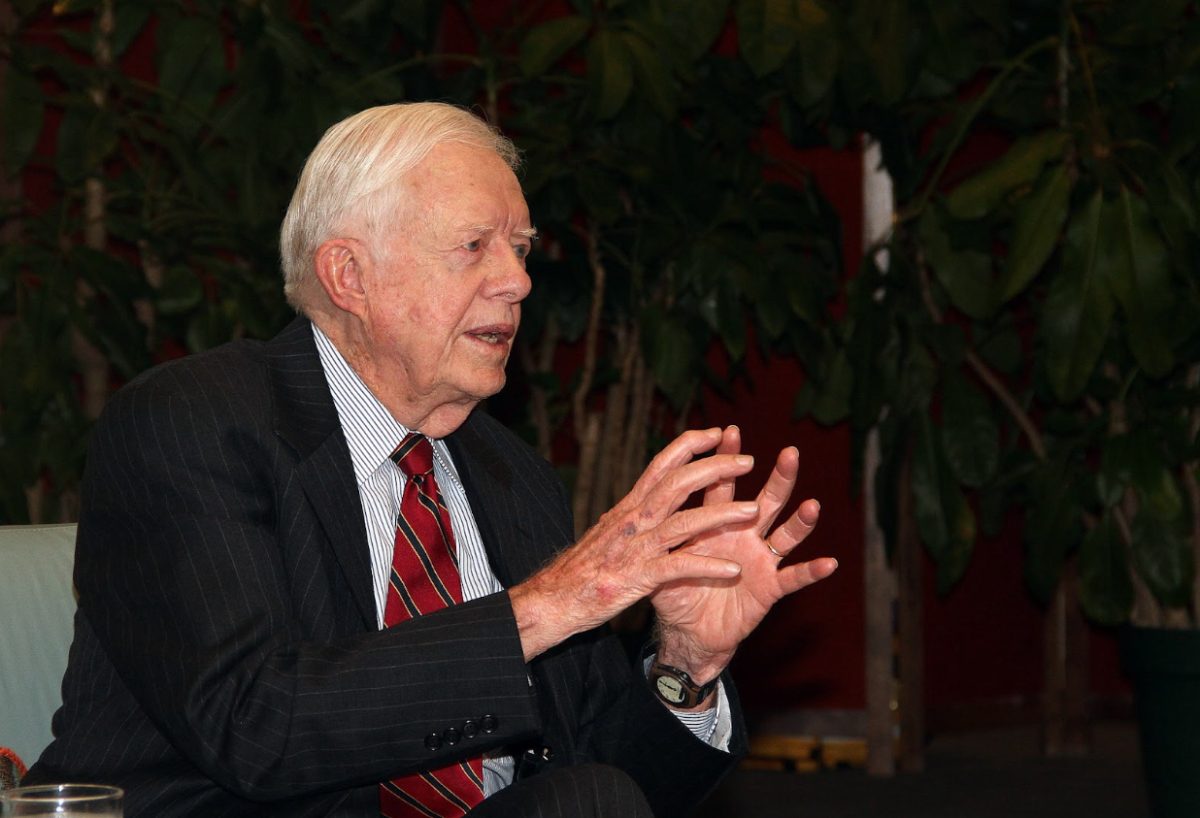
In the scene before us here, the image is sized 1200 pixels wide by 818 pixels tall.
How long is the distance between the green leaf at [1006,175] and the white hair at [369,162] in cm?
137

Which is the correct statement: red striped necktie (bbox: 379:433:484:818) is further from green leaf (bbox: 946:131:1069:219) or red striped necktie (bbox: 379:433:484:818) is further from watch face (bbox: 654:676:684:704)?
green leaf (bbox: 946:131:1069:219)

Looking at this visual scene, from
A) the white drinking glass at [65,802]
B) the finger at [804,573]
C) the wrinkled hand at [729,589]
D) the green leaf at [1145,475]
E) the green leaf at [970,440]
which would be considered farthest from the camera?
the green leaf at [970,440]

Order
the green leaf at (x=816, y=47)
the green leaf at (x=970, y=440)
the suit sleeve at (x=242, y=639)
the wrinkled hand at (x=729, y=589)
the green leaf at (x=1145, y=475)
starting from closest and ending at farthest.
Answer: the suit sleeve at (x=242, y=639)
the wrinkled hand at (x=729, y=589)
the green leaf at (x=1145, y=475)
the green leaf at (x=816, y=47)
the green leaf at (x=970, y=440)

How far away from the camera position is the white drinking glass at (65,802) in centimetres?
94

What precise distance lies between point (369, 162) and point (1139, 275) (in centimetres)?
155

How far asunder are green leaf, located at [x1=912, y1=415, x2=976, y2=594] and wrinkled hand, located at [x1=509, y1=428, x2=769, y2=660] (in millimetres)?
1907

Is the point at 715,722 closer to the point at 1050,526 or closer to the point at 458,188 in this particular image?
the point at 458,188

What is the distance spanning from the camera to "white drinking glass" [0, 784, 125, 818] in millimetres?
938

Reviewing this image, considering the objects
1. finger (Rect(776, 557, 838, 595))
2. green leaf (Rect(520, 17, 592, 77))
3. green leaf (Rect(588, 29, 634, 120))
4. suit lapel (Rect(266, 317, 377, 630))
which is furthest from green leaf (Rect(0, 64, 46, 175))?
finger (Rect(776, 557, 838, 595))

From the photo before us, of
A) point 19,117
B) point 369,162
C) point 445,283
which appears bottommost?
point 445,283

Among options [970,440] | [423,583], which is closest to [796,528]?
[423,583]

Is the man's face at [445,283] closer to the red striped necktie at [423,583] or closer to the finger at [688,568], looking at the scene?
the red striped necktie at [423,583]

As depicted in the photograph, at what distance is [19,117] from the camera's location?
2.80m

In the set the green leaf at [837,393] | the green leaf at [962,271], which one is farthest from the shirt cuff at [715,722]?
the green leaf at [837,393]
